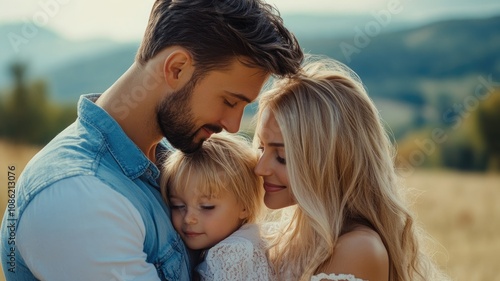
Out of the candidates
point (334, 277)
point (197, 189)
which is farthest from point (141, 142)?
point (334, 277)

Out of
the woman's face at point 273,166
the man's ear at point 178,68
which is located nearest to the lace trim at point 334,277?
the woman's face at point 273,166

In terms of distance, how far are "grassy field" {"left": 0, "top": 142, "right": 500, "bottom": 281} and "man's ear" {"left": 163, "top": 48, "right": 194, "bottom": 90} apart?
239 inches

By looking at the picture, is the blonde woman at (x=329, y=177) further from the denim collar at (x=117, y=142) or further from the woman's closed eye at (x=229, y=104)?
the denim collar at (x=117, y=142)

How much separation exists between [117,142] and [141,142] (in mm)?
225

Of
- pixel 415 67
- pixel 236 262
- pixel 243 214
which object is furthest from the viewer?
pixel 415 67

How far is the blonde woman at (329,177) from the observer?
3178 millimetres

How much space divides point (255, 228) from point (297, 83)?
682 millimetres

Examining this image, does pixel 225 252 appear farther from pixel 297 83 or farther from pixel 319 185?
pixel 297 83

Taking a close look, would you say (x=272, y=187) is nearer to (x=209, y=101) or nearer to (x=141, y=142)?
(x=209, y=101)

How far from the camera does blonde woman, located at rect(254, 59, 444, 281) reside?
318 cm

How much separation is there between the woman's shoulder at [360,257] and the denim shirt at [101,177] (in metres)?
0.66

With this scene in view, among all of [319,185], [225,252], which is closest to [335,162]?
[319,185]

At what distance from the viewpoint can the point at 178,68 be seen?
3.28m

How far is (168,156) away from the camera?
11.9 feet
